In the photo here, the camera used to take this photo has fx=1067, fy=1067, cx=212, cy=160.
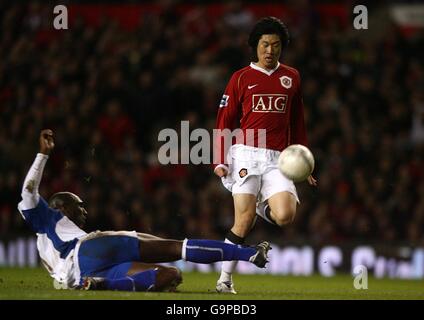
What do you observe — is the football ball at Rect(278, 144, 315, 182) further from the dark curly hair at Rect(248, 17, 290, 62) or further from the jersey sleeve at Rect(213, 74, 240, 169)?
the dark curly hair at Rect(248, 17, 290, 62)

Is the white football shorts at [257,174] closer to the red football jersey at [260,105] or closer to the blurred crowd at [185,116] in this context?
the red football jersey at [260,105]

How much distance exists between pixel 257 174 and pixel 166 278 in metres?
1.20

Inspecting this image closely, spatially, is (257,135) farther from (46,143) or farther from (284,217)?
(46,143)

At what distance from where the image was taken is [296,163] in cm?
866

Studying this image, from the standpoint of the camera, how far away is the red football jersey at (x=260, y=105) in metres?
8.95

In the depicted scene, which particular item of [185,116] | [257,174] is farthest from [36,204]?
[185,116]

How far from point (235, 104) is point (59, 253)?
1.93 m

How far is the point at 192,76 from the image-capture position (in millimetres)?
16797

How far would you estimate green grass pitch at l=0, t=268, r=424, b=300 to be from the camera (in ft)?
26.7

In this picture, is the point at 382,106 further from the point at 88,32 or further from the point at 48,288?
the point at 48,288

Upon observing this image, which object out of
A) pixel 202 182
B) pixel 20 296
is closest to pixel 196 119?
pixel 202 182

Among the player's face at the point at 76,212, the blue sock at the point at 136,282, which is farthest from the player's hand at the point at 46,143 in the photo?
the blue sock at the point at 136,282

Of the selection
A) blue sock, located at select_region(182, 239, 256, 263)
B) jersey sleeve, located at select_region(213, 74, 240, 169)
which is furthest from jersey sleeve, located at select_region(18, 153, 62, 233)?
jersey sleeve, located at select_region(213, 74, 240, 169)

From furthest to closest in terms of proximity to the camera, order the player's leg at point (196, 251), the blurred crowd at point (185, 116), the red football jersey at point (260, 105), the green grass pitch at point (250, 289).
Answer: the blurred crowd at point (185, 116)
the red football jersey at point (260, 105)
the player's leg at point (196, 251)
the green grass pitch at point (250, 289)
